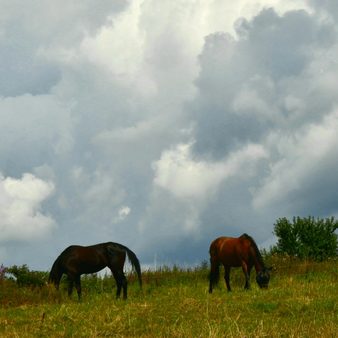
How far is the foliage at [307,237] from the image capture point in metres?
32.5

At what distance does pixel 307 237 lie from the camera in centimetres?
3266

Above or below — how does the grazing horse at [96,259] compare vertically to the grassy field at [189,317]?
above

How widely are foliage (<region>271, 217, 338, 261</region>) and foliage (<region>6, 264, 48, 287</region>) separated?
13425mm

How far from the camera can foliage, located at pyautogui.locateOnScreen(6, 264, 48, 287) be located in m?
24.7

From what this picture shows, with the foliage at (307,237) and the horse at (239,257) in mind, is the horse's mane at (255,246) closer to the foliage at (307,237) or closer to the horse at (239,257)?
the horse at (239,257)

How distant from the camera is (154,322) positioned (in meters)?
13.2

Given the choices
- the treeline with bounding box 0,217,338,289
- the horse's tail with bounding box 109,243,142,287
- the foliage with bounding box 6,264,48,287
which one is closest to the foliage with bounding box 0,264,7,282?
the foliage with bounding box 6,264,48,287

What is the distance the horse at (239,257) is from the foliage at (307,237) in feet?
36.0

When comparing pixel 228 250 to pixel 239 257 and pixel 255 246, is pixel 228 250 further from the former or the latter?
pixel 255 246

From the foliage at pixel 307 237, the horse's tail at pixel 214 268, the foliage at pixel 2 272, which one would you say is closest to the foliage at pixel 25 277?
the foliage at pixel 2 272

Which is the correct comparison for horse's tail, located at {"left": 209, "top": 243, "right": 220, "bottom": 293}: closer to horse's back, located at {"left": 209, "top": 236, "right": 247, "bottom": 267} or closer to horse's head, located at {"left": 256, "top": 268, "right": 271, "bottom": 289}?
horse's back, located at {"left": 209, "top": 236, "right": 247, "bottom": 267}

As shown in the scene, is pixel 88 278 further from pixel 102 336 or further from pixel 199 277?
pixel 102 336

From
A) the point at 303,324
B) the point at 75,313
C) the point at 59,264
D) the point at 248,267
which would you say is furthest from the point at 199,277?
the point at 303,324

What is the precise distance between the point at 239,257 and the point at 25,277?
29.9 ft
